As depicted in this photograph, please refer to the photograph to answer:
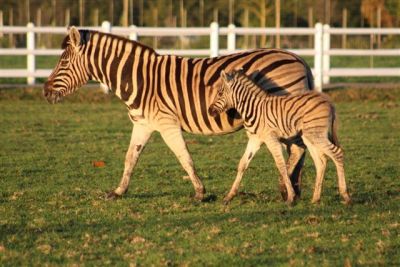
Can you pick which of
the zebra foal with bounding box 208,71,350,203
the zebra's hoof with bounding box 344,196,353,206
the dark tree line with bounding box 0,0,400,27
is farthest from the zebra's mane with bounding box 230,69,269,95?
the dark tree line with bounding box 0,0,400,27

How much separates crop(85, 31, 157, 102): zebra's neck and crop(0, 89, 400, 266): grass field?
4.27ft

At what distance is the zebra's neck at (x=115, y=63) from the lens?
1141cm

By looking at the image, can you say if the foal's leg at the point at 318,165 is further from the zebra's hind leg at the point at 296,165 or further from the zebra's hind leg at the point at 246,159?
the zebra's hind leg at the point at 246,159

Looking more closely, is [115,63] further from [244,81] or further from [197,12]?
[197,12]

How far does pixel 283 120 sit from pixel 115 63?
2.18m

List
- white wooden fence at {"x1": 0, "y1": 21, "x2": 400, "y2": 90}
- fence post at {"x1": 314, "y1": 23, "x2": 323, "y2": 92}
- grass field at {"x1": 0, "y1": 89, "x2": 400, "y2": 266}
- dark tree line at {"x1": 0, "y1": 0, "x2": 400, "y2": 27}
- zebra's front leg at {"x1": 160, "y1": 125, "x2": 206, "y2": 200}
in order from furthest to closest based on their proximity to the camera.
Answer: dark tree line at {"x1": 0, "y1": 0, "x2": 400, "y2": 27}, fence post at {"x1": 314, "y1": 23, "x2": 323, "y2": 92}, white wooden fence at {"x1": 0, "y1": 21, "x2": 400, "y2": 90}, zebra's front leg at {"x1": 160, "y1": 125, "x2": 206, "y2": 200}, grass field at {"x1": 0, "y1": 89, "x2": 400, "y2": 266}

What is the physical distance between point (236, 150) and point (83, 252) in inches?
306

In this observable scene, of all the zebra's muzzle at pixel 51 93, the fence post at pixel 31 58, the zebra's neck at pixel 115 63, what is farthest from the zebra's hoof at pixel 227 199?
the fence post at pixel 31 58

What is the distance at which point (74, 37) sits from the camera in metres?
11.3

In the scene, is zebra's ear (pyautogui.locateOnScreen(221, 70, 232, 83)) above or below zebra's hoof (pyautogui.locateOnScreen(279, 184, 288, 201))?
above

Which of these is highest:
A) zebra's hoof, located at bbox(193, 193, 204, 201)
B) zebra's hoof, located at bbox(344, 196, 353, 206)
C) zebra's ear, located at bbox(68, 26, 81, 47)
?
zebra's ear, located at bbox(68, 26, 81, 47)

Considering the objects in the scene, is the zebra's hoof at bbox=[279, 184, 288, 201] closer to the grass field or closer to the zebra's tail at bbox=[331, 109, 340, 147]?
the grass field

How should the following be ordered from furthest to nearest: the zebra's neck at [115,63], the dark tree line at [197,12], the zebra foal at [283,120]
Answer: the dark tree line at [197,12] < the zebra's neck at [115,63] < the zebra foal at [283,120]

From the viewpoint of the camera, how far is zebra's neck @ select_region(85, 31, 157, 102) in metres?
11.4
